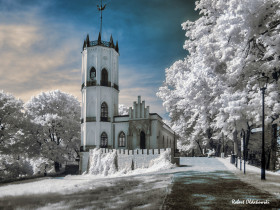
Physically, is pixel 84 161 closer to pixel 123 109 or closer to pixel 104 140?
pixel 104 140

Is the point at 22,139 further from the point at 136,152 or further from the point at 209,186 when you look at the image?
the point at 209,186

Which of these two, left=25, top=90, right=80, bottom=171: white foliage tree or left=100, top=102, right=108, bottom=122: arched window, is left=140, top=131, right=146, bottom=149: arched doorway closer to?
left=100, top=102, right=108, bottom=122: arched window

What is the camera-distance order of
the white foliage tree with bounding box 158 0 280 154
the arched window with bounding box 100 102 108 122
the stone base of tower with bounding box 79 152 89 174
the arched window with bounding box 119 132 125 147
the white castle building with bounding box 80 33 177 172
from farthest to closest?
the arched window with bounding box 100 102 108 122 → the arched window with bounding box 119 132 125 147 → the stone base of tower with bounding box 79 152 89 174 → the white castle building with bounding box 80 33 177 172 → the white foliage tree with bounding box 158 0 280 154

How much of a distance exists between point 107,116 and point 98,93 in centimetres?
386

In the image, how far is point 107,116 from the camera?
42906 millimetres

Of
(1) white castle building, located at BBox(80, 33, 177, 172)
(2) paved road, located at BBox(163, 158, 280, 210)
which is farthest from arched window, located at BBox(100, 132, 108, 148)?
(2) paved road, located at BBox(163, 158, 280, 210)

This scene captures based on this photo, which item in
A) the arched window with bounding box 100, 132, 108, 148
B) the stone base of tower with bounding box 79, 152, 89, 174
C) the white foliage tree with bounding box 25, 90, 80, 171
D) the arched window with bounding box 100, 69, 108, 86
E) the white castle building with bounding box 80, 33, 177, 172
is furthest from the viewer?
the arched window with bounding box 100, 69, 108, 86

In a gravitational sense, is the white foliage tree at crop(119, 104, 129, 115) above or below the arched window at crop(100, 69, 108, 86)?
below

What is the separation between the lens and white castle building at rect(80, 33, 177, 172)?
39.2 m

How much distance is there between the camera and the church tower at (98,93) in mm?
41906

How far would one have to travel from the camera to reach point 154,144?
3828 centimetres

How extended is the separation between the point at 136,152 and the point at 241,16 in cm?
1984

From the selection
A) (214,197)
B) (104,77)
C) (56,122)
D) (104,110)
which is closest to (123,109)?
(104,77)

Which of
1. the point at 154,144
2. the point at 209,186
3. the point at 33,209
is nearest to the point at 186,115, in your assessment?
the point at 154,144
